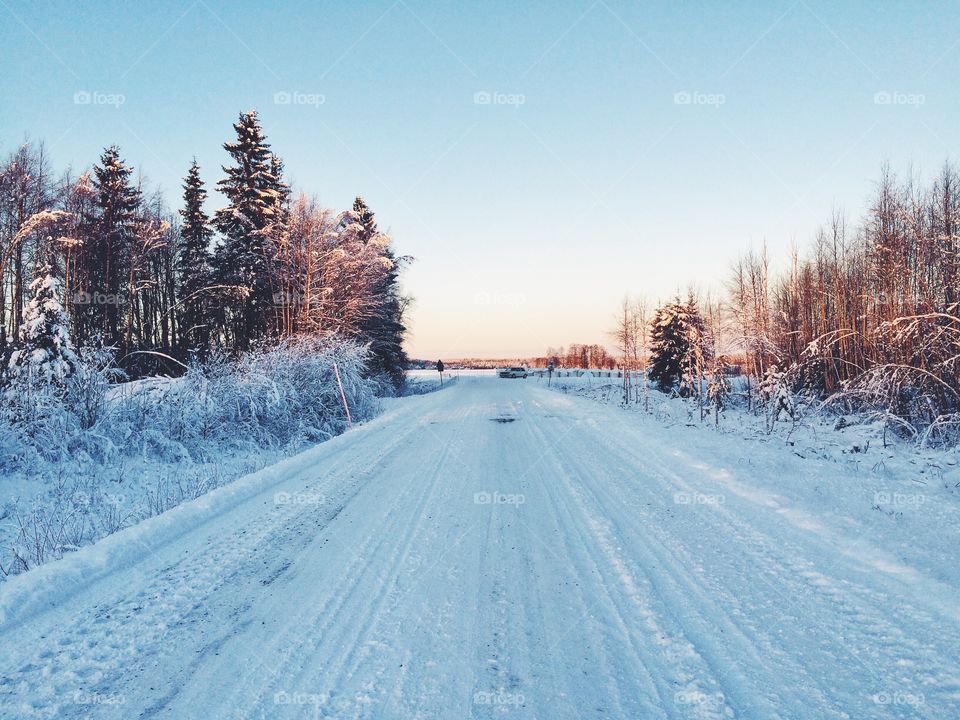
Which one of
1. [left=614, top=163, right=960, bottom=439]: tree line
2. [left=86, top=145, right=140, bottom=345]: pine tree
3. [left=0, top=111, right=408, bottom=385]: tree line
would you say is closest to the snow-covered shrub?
[left=0, top=111, right=408, bottom=385]: tree line

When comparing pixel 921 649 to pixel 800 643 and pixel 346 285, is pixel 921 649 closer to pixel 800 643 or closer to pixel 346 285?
pixel 800 643

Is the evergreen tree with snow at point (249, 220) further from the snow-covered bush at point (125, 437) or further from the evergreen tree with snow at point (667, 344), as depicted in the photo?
the evergreen tree with snow at point (667, 344)

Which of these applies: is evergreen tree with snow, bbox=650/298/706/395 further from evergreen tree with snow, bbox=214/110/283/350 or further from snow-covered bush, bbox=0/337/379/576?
snow-covered bush, bbox=0/337/379/576

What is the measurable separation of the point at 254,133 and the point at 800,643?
102ft

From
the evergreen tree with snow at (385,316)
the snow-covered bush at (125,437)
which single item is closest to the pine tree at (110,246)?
the evergreen tree with snow at (385,316)

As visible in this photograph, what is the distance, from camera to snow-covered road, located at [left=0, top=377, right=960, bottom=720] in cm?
239

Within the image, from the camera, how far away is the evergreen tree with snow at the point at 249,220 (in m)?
24.4

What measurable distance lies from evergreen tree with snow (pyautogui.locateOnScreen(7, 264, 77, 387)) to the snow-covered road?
238 inches

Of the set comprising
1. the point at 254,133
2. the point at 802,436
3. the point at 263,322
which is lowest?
the point at 802,436

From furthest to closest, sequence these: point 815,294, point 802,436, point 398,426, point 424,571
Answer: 1. point 815,294
2. point 398,426
3. point 802,436
4. point 424,571

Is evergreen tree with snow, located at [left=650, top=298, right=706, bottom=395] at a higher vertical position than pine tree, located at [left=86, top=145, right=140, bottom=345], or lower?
lower

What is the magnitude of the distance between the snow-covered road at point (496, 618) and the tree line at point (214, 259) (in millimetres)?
16018

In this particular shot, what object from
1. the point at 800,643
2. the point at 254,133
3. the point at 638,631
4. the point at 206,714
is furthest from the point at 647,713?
the point at 254,133

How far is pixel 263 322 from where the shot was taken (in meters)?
26.1
